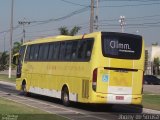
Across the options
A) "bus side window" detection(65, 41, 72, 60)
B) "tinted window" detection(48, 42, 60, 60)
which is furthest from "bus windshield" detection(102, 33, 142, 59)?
"tinted window" detection(48, 42, 60, 60)

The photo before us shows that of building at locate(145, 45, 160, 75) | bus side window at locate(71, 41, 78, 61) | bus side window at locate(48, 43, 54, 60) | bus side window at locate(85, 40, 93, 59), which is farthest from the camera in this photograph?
building at locate(145, 45, 160, 75)

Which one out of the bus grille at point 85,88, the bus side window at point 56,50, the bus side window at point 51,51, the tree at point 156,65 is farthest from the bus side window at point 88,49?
the tree at point 156,65

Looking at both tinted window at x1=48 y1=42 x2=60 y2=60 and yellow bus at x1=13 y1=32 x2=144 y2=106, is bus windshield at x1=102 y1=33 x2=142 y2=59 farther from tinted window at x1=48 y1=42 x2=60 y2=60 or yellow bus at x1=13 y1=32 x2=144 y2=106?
tinted window at x1=48 y1=42 x2=60 y2=60

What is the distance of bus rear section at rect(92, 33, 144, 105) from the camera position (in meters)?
20.9

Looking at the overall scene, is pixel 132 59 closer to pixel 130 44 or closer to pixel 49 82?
pixel 130 44

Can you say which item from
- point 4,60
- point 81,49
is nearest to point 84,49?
point 81,49

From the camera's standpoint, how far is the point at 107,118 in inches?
733

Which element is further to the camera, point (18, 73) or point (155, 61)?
point (155, 61)

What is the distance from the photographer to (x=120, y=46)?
21344mm

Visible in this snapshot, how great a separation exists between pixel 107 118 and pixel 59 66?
6.66m

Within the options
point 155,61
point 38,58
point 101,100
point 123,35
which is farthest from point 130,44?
point 155,61

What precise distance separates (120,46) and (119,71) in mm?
1069

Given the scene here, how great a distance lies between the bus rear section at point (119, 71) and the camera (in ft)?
68.6

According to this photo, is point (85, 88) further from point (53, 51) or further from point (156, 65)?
point (156, 65)
